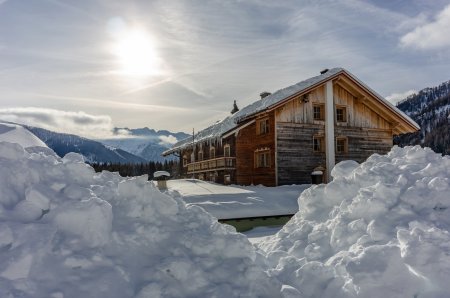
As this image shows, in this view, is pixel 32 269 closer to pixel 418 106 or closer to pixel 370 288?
pixel 370 288

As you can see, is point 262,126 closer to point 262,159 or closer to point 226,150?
point 262,159

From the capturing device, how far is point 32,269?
327 centimetres

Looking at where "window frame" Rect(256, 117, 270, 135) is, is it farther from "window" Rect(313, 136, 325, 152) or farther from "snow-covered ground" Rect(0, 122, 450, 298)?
"snow-covered ground" Rect(0, 122, 450, 298)

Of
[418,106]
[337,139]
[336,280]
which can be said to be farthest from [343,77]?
[418,106]

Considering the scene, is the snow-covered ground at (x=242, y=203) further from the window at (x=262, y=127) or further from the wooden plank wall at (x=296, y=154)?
the window at (x=262, y=127)

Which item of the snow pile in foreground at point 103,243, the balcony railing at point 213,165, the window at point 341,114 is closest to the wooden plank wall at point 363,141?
the window at point 341,114

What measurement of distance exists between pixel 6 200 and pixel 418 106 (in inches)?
6831

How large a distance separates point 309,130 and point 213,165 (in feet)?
20.9

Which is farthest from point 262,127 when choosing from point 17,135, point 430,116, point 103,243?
point 430,116

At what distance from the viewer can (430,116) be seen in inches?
5172

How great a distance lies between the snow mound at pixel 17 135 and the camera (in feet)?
18.1

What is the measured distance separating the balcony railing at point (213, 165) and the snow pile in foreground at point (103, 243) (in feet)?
→ 50.5

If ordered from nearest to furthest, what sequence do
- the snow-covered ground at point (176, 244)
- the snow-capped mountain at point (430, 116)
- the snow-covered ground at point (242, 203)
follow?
the snow-covered ground at point (176, 244) → the snow-covered ground at point (242, 203) → the snow-capped mountain at point (430, 116)

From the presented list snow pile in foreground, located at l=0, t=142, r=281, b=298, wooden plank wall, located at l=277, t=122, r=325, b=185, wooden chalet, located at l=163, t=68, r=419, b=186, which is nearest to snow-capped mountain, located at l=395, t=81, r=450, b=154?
wooden chalet, located at l=163, t=68, r=419, b=186
